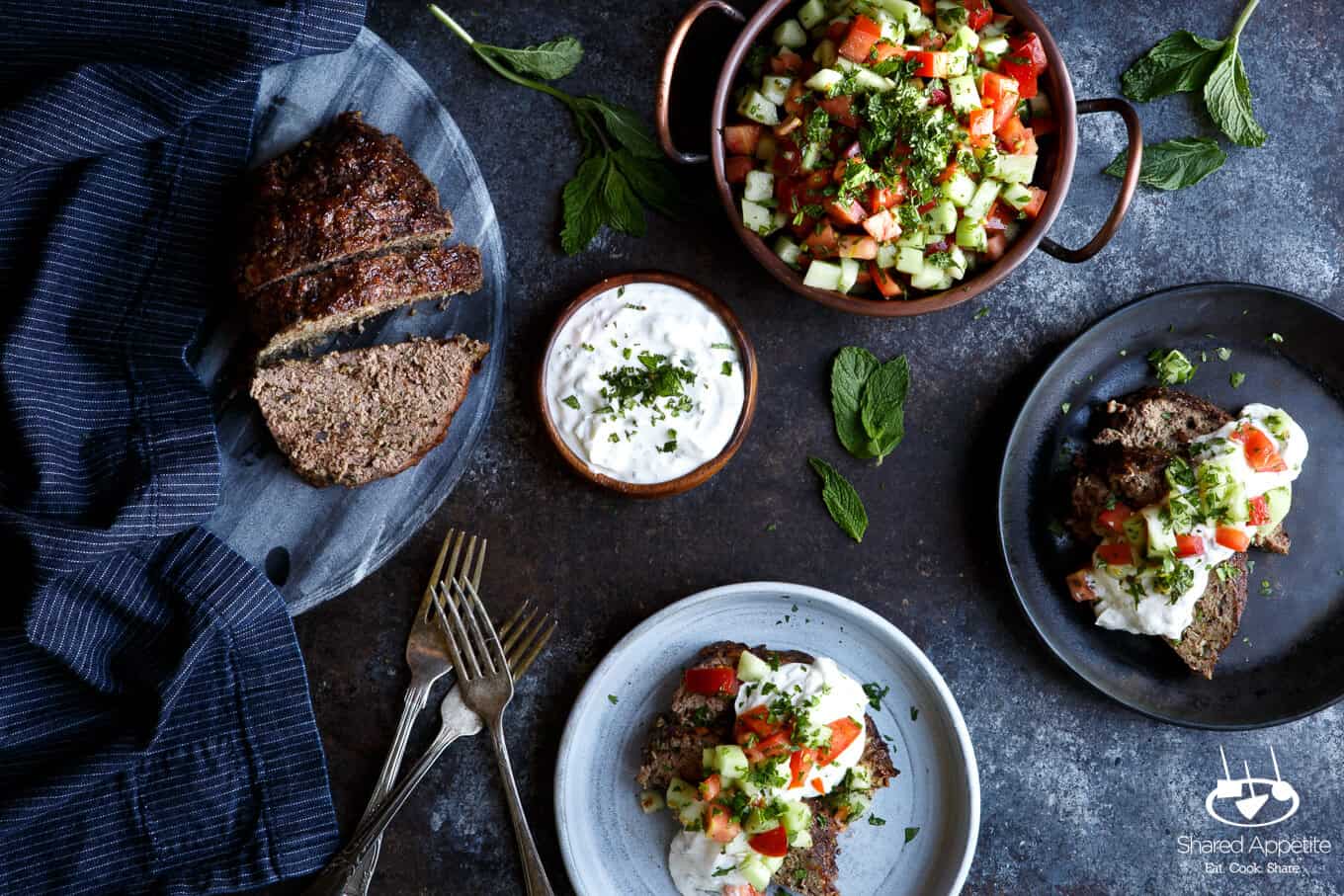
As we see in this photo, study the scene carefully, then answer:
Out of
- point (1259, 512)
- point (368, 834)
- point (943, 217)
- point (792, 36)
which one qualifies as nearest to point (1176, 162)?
point (943, 217)

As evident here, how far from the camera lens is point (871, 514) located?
11.8ft

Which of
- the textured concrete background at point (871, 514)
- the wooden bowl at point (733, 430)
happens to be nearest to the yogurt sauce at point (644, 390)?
the wooden bowl at point (733, 430)

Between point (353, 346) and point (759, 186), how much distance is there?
1575 millimetres

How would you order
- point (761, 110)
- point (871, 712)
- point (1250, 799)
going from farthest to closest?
1. point (1250, 799)
2. point (871, 712)
3. point (761, 110)

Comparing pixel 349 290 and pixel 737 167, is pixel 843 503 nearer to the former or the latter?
pixel 737 167

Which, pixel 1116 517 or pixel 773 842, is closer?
pixel 773 842

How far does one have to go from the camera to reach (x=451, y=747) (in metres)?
3.50

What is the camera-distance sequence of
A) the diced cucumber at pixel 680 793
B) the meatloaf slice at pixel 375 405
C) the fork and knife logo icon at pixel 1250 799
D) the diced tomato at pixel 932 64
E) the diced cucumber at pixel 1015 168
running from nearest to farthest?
the diced tomato at pixel 932 64
the diced cucumber at pixel 1015 168
the diced cucumber at pixel 680 793
the meatloaf slice at pixel 375 405
the fork and knife logo icon at pixel 1250 799

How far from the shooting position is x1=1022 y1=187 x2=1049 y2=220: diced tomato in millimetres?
3105

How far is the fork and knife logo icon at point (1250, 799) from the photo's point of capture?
360 cm

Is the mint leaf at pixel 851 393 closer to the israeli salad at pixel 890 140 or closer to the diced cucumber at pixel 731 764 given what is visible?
the israeli salad at pixel 890 140

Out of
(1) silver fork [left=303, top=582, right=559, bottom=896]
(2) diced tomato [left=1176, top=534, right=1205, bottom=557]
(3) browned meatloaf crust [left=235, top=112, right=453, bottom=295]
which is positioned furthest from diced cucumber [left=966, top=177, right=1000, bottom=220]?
(1) silver fork [left=303, top=582, right=559, bottom=896]

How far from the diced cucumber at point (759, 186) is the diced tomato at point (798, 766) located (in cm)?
183

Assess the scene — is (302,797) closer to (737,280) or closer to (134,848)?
(134,848)
